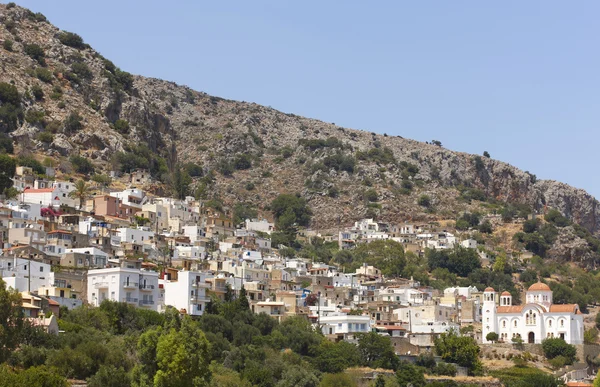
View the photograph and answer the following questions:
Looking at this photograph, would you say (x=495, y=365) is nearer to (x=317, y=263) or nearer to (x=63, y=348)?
(x=317, y=263)

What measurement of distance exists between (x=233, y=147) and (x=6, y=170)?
62.4 meters

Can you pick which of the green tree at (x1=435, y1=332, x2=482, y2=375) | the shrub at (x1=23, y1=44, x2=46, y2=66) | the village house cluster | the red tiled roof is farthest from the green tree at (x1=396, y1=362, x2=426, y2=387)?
the shrub at (x1=23, y1=44, x2=46, y2=66)

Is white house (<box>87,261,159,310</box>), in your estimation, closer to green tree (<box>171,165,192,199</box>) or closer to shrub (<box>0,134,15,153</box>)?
shrub (<box>0,134,15,153</box>)

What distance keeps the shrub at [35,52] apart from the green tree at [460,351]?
2600 inches

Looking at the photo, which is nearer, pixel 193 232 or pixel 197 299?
pixel 197 299

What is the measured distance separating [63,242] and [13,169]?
19.9m

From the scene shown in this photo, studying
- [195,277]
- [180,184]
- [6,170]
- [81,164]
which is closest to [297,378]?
[195,277]

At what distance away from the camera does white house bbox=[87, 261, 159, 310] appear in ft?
259

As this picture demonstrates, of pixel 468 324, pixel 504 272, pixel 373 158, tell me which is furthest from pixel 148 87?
pixel 468 324

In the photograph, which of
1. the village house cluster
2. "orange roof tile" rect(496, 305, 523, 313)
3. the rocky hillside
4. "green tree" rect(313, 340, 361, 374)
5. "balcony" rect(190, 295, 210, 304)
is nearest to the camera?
the village house cluster

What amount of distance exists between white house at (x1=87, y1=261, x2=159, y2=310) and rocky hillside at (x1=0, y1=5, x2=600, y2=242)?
3875 cm

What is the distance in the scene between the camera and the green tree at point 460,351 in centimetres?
8850

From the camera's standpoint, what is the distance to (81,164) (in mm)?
119188

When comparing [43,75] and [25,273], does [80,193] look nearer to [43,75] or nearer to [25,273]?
[25,273]
